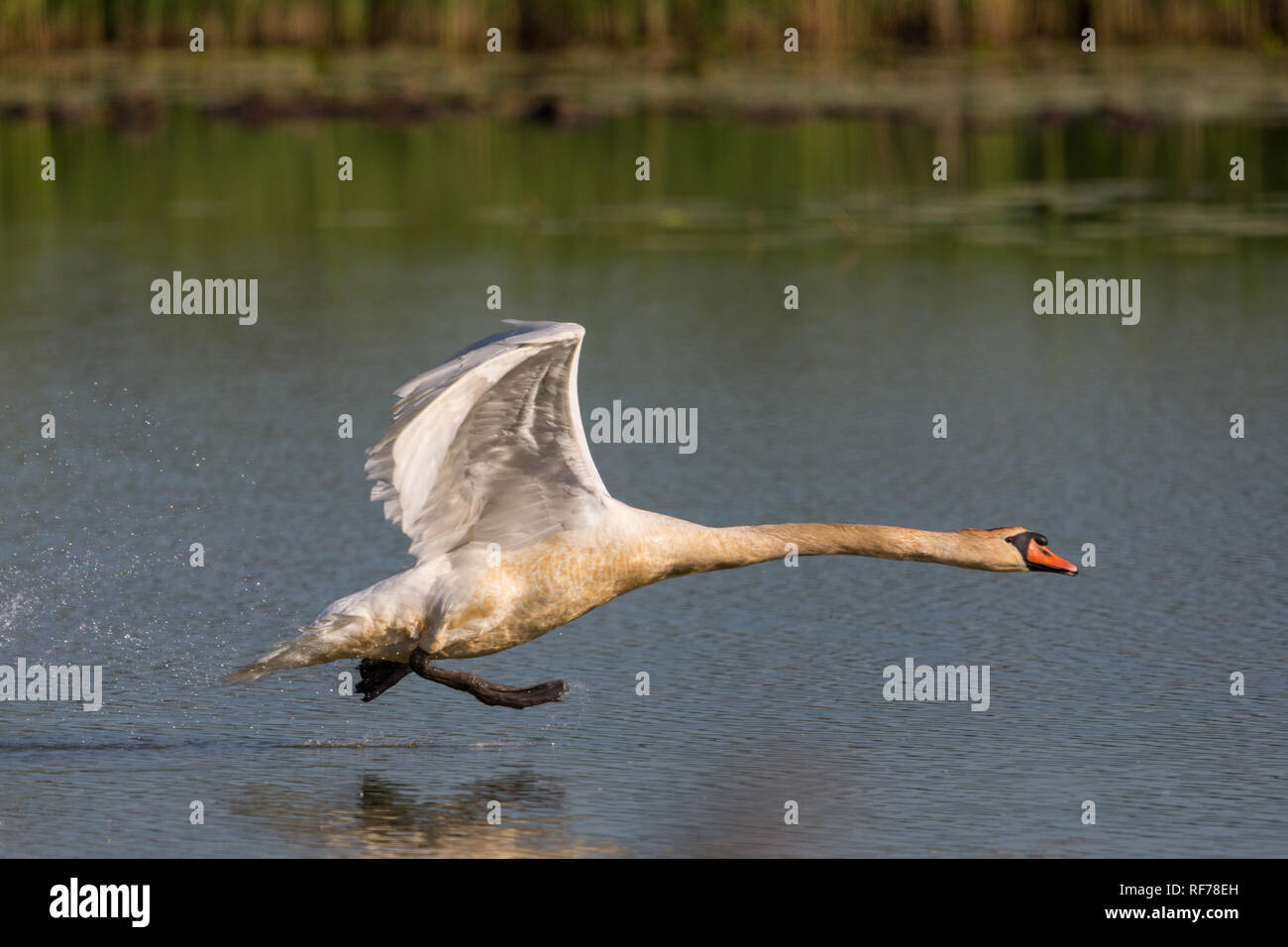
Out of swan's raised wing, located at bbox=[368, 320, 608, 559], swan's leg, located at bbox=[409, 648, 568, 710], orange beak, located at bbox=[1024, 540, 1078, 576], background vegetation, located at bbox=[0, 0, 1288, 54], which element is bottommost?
swan's leg, located at bbox=[409, 648, 568, 710]

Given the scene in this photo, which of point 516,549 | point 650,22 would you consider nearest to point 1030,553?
point 516,549

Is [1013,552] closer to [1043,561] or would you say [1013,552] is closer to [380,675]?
[1043,561]

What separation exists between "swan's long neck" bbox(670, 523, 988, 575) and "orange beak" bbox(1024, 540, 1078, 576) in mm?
226

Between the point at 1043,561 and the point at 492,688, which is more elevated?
the point at 1043,561

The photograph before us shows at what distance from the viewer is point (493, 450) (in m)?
10.5

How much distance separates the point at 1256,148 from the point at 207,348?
704 inches

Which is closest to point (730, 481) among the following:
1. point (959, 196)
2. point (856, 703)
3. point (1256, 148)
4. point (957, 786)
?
point (856, 703)

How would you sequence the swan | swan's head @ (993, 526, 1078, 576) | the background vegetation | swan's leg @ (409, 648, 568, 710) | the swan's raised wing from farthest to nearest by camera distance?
the background vegetation < swan's head @ (993, 526, 1078, 576) < swan's leg @ (409, 648, 568, 710) < the swan < the swan's raised wing

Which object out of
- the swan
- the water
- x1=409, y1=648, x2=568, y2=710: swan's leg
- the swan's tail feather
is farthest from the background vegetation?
x1=409, y1=648, x2=568, y2=710: swan's leg

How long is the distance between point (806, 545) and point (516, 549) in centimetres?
133

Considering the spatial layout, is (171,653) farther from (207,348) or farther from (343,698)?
(207,348)

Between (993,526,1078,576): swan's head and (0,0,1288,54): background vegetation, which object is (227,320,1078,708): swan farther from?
(0,0,1288,54): background vegetation

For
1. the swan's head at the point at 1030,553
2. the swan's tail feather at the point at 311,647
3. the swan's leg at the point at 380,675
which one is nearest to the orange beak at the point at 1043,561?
the swan's head at the point at 1030,553

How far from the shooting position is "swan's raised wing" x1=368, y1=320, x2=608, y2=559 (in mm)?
9758
